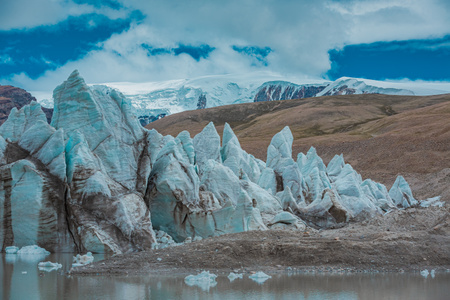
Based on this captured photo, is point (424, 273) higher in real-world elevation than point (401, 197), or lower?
lower

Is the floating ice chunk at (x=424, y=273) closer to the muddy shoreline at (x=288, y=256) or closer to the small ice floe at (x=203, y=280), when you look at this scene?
the muddy shoreline at (x=288, y=256)

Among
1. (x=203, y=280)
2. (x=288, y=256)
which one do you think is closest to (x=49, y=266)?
(x=203, y=280)

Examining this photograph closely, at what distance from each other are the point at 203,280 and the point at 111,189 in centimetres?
919

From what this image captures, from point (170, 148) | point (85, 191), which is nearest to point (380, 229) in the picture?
point (170, 148)

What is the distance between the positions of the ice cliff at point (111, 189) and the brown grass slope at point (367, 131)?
28.8m

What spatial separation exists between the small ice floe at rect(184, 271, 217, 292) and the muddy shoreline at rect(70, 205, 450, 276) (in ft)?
3.50

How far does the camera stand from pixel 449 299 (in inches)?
491

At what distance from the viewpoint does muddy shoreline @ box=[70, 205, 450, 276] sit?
1608 centimetres

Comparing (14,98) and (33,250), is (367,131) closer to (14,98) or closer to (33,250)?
(33,250)

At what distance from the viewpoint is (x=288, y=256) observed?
55.9ft

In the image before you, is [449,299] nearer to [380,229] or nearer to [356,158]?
[380,229]

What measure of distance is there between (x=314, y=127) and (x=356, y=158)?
67215 millimetres

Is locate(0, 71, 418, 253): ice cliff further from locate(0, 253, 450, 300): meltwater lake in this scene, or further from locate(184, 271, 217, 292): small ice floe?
locate(184, 271, 217, 292): small ice floe

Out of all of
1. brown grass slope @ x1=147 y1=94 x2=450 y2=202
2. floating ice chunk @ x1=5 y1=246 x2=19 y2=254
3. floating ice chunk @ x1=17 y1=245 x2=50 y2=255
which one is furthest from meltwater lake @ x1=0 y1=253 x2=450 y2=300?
brown grass slope @ x1=147 y1=94 x2=450 y2=202
